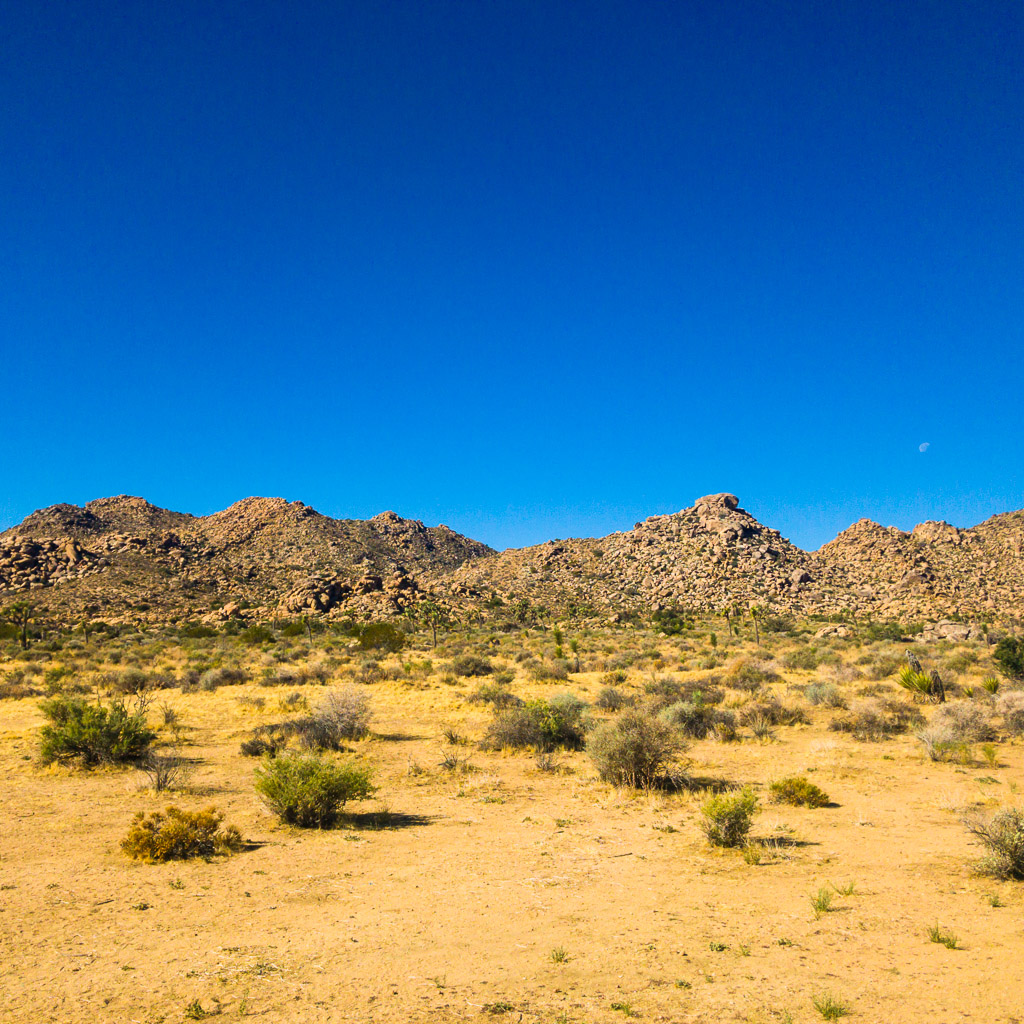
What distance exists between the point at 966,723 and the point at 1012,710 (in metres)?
1.69

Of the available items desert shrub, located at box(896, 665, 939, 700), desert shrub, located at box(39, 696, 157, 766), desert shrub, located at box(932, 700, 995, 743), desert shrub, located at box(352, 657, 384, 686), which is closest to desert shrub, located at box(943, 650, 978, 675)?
desert shrub, located at box(896, 665, 939, 700)

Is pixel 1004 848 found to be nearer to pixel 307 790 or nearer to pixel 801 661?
pixel 307 790

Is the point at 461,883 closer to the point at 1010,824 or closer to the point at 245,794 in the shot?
the point at 245,794

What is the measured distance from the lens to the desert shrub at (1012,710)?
1711 cm

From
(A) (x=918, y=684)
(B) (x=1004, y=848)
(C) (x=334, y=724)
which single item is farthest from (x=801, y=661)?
(B) (x=1004, y=848)

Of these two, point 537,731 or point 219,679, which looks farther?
point 219,679

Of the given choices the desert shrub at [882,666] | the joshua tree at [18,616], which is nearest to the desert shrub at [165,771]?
the desert shrub at [882,666]

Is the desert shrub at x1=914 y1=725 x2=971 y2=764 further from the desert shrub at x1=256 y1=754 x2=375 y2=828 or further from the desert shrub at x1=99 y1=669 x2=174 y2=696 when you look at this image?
the desert shrub at x1=99 y1=669 x2=174 y2=696

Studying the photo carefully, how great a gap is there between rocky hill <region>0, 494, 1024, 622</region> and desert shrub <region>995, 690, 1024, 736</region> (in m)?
40.6

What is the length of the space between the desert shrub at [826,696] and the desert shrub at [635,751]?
10.6m

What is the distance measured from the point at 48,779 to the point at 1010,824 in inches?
694

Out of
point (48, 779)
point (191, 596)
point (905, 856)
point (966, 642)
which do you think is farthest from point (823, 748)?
point (191, 596)

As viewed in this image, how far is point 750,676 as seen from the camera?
2706 cm

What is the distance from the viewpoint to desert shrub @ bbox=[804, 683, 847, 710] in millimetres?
21875
